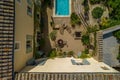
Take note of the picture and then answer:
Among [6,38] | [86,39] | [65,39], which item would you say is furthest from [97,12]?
[6,38]

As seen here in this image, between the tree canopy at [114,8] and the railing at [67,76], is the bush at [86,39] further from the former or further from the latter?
the railing at [67,76]

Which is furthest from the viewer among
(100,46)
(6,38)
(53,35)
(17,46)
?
(53,35)

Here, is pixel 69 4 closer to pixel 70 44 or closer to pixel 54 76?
pixel 70 44

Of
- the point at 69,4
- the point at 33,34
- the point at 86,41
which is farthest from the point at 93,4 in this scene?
the point at 33,34

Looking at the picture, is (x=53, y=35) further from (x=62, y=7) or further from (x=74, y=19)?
(x=62, y=7)

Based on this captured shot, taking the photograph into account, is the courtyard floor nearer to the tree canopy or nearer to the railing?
the tree canopy

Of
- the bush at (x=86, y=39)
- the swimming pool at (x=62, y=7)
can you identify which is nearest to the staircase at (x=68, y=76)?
the bush at (x=86, y=39)

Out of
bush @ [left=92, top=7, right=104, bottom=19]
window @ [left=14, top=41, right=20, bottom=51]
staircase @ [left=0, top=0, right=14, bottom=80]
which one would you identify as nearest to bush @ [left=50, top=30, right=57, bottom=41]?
bush @ [left=92, top=7, right=104, bottom=19]
